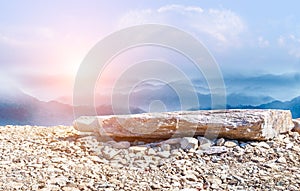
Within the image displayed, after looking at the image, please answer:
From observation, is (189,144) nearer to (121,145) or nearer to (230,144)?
(230,144)

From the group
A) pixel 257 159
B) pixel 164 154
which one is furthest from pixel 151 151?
pixel 257 159

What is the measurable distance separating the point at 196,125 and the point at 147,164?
1.31 metres

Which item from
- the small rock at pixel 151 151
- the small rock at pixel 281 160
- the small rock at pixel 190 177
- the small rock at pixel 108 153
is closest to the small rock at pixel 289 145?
the small rock at pixel 281 160

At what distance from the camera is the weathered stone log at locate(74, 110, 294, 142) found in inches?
271

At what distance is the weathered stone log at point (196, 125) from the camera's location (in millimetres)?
6871

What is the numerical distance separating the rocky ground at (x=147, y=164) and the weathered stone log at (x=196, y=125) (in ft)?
0.56

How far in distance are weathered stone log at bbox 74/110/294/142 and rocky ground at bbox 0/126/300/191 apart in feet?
0.56

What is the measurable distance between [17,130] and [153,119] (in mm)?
3630

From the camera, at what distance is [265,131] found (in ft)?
22.7

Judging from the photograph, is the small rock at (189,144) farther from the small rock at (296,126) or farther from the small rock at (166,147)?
the small rock at (296,126)

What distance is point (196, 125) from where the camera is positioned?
6.89 metres

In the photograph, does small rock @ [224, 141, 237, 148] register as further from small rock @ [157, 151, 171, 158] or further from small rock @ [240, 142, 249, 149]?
small rock @ [157, 151, 171, 158]

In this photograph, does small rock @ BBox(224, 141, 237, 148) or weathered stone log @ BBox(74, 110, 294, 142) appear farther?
weathered stone log @ BBox(74, 110, 294, 142)

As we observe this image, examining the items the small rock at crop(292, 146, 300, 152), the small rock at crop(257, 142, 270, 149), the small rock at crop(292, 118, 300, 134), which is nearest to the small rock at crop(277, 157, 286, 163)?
the small rock at crop(257, 142, 270, 149)
